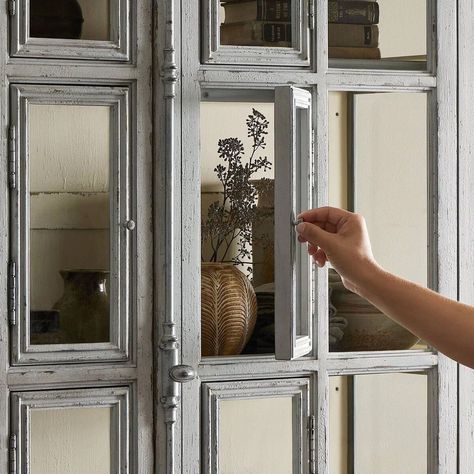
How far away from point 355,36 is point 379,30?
1.7 inches

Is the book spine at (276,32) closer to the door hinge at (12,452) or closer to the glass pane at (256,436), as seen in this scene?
the glass pane at (256,436)

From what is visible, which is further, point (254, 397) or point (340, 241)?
point (254, 397)

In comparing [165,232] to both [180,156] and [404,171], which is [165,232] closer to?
[180,156]

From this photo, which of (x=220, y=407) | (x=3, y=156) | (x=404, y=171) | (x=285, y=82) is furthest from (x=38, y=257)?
(x=404, y=171)

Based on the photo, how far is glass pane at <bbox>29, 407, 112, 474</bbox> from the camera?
1.50 m

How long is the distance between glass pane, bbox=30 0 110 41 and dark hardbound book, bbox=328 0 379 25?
1.25 ft

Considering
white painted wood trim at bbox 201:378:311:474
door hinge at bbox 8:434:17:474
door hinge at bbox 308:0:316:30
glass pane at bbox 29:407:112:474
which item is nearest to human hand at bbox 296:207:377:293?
white painted wood trim at bbox 201:378:311:474

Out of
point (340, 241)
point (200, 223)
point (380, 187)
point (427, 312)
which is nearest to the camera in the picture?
point (427, 312)

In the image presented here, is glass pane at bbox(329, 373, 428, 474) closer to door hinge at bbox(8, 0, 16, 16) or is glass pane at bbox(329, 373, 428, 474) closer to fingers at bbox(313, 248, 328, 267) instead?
fingers at bbox(313, 248, 328, 267)

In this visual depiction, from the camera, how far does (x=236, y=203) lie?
1.58 metres

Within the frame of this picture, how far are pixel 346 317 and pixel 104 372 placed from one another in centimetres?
42

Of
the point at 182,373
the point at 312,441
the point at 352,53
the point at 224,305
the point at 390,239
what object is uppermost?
the point at 352,53

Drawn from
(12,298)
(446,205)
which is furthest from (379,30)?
(12,298)

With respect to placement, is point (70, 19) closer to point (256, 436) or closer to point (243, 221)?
point (243, 221)
